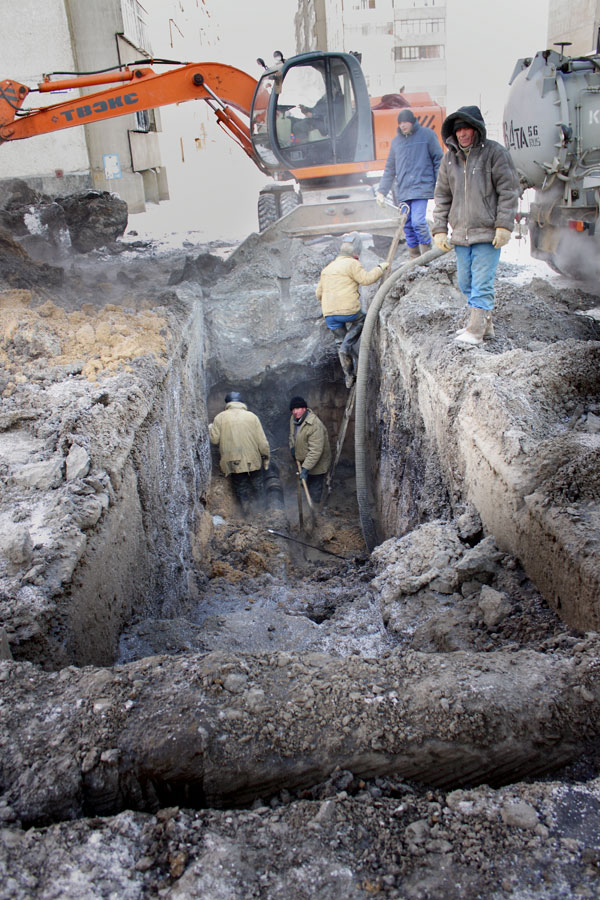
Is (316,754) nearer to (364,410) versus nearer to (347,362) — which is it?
(364,410)

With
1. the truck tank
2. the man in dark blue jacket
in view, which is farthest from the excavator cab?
the man in dark blue jacket

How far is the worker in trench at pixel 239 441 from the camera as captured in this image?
7.60 m

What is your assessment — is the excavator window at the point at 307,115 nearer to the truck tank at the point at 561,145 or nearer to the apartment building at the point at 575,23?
the truck tank at the point at 561,145

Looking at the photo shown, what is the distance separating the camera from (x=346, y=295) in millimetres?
7500

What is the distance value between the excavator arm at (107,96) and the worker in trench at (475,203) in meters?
4.87

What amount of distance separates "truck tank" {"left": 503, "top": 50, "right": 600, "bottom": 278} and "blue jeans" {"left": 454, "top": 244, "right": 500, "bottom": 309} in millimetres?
3994

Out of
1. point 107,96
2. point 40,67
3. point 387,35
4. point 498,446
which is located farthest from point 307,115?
point 387,35

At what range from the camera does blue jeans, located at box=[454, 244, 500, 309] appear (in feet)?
15.7

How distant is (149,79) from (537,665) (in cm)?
821

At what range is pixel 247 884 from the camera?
4.88 ft

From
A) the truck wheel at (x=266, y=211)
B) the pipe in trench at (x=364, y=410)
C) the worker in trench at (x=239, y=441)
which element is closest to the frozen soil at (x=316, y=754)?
the pipe in trench at (x=364, y=410)

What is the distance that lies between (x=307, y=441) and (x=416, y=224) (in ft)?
9.71

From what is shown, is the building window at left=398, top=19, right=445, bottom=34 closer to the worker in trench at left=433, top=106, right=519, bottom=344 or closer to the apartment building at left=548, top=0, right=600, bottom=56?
the apartment building at left=548, top=0, right=600, bottom=56

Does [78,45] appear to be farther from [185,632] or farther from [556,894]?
[556,894]
